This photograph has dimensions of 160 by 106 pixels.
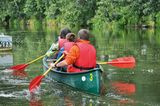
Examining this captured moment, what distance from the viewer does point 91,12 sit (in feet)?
162

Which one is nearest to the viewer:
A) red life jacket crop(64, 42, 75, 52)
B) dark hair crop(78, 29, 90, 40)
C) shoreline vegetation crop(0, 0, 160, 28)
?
dark hair crop(78, 29, 90, 40)

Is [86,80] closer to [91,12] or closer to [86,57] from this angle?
[86,57]

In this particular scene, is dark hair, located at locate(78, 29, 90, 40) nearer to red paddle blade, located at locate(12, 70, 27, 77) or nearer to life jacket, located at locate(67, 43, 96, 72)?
life jacket, located at locate(67, 43, 96, 72)

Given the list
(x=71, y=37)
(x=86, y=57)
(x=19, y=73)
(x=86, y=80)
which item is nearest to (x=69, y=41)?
(x=71, y=37)

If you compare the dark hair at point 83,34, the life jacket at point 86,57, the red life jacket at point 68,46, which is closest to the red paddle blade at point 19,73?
the red life jacket at point 68,46

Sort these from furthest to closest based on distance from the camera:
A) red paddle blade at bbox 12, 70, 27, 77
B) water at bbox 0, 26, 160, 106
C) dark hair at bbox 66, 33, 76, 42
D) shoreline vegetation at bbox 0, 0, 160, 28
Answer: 1. shoreline vegetation at bbox 0, 0, 160, 28
2. red paddle blade at bbox 12, 70, 27, 77
3. dark hair at bbox 66, 33, 76, 42
4. water at bbox 0, 26, 160, 106

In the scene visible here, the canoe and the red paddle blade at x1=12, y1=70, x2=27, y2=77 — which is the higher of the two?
the canoe

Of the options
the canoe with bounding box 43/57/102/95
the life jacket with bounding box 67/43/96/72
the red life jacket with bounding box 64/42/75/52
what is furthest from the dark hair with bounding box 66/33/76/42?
the life jacket with bounding box 67/43/96/72

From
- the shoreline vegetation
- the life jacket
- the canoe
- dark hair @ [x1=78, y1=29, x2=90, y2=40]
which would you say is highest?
the shoreline vegetation

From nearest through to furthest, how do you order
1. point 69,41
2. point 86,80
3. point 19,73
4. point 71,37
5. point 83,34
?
point 86,80
point 83,34
point 71,37
point 69,41
point 19,73

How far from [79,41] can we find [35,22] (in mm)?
54874

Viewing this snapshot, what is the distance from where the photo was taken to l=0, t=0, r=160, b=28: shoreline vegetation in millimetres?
36509

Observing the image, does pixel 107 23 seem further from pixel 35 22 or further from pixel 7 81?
pixel 7 81

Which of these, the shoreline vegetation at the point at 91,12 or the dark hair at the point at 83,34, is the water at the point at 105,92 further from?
the shoreline vegetation at the point at 91,12
